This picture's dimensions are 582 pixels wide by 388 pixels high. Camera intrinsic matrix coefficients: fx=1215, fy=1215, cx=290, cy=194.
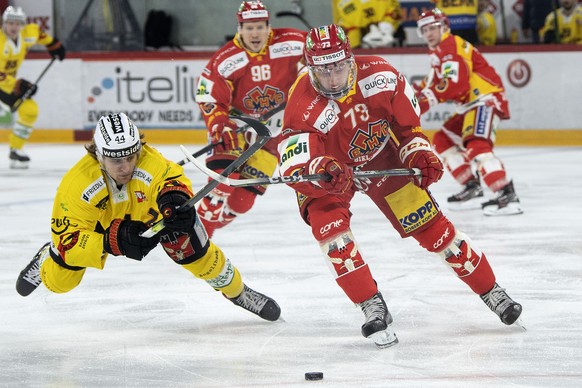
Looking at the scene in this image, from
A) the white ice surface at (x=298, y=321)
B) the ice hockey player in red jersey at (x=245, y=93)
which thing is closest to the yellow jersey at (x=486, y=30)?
the white ice surface at (x=298, y=321)

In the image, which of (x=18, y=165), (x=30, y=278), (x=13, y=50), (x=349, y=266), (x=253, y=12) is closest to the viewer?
(x=349, y=266)

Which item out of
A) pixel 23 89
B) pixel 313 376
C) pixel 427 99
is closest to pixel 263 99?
pixel 427 99

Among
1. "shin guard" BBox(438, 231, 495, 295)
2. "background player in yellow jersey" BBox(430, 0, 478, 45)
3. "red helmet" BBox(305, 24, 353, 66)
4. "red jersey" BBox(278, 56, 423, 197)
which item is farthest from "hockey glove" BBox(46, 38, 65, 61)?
"shin guard" BBox(438, 231, 495, 295)

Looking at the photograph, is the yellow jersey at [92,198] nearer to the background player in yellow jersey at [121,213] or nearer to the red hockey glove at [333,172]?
the background player in yellow jersey at [121,213]

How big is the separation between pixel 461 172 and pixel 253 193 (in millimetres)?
2192

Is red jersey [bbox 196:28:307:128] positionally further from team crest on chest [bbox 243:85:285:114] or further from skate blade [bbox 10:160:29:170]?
skate blade [bbox 10:160:29:170]

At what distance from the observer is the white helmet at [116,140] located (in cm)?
408

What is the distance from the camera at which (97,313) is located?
485cm

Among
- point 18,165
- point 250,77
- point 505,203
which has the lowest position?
point 18,165

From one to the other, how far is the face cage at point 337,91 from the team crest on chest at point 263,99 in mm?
2154

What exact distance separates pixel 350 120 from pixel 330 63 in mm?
228

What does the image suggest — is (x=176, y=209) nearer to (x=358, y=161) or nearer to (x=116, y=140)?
(x=116, y=140)

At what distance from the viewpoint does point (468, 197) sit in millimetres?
7969

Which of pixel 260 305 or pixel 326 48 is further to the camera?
pixel 260 305
